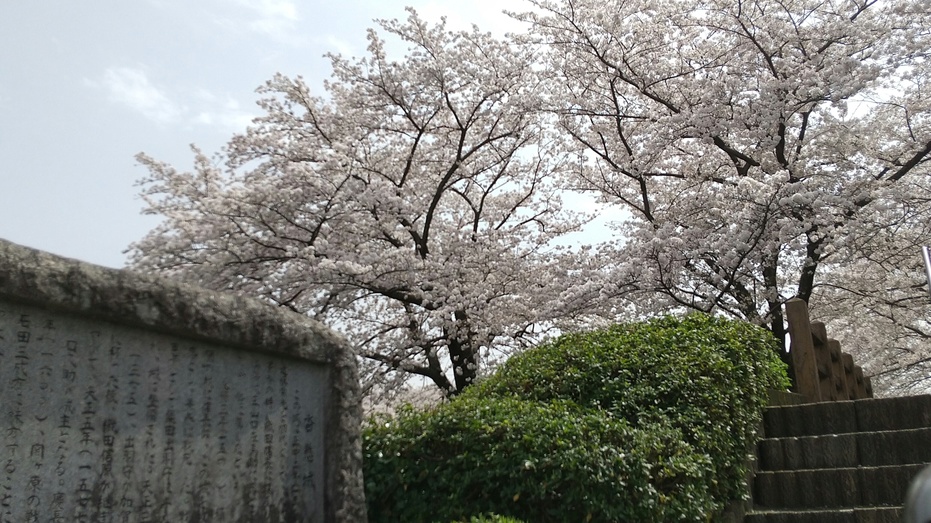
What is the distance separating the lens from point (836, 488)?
6.10 metres

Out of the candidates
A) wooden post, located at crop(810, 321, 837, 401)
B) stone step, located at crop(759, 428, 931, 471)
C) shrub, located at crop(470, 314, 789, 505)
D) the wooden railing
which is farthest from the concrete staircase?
wooden post, located at crop(810, 321, 837, 401)

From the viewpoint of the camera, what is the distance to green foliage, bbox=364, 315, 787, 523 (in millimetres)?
4703

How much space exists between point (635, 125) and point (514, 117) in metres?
2.08

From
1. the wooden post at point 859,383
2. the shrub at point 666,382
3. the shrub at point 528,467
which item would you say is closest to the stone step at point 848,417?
the shrub at point 666,382

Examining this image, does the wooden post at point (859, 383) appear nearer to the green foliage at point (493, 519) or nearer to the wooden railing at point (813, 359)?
the wooden railing at point (813, 359)

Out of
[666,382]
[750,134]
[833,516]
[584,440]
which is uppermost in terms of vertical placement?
[750,134]

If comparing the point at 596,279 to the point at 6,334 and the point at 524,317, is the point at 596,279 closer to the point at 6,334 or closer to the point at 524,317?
the point at 524,317

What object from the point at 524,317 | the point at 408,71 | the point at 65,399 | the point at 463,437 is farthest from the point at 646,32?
the point at 65,399

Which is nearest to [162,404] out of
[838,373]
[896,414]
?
[896,414]

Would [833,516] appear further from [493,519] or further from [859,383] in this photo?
[859,383]

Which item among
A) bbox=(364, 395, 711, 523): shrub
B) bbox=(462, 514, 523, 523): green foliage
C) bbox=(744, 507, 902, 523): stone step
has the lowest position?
bbox=(744, 507, 902, 523): stone step

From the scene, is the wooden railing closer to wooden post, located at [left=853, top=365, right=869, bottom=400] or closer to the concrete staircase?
the concrete staircase

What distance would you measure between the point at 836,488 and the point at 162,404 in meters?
5.11

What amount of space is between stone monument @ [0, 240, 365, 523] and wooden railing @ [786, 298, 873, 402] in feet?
17.9
